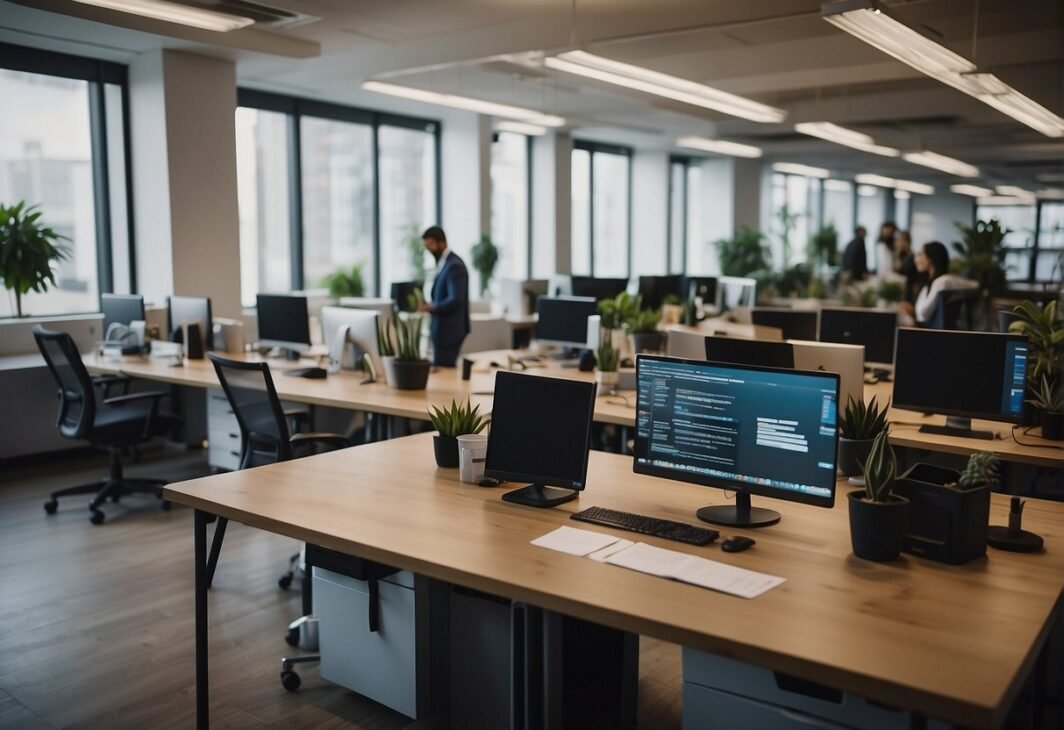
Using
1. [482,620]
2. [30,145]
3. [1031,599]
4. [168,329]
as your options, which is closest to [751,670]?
[1031,599]

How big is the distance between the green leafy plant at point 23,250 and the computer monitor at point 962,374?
5.95 metres

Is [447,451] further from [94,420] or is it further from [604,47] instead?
[604,47]

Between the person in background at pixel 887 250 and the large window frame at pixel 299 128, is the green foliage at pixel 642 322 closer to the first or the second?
the large window frame at pixel 299 128

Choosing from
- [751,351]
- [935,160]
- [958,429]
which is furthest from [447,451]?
[935,160]

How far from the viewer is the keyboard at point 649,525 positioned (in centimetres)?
257

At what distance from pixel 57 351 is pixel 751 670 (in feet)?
16.2

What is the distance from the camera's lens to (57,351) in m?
5.80

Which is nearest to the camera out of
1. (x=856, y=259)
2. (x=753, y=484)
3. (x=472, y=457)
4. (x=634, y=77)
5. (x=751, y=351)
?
(x=753, y=484)

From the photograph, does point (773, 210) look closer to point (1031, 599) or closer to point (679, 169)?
point (679, 169)

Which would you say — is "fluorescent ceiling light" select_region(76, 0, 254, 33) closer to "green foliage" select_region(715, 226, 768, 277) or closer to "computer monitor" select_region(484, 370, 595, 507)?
"computer monitor" select_region(484, 370, 595, 507)

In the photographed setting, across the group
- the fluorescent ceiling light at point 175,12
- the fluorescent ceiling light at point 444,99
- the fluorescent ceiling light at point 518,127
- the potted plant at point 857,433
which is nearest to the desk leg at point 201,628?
the potted plant at point 857,433

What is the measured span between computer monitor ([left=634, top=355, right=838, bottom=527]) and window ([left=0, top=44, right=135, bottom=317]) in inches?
248

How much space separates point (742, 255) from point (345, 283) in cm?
749

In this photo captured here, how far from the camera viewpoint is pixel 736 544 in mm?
2498
